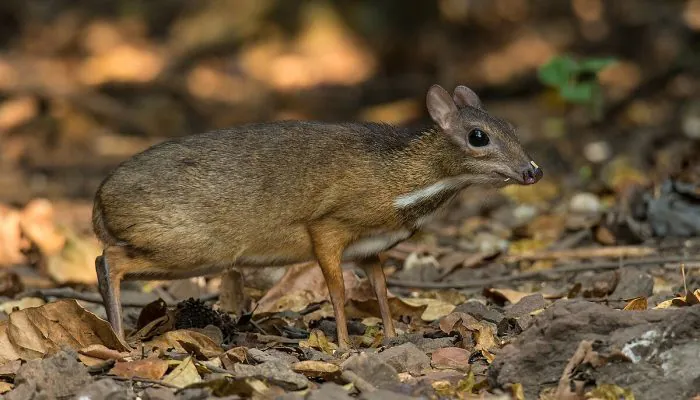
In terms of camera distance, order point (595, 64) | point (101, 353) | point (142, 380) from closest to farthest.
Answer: point (142, 380), point (101, 353), point (595, 64)

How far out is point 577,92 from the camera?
968 cm

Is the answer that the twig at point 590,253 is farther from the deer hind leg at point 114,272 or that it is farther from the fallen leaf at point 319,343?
the deer hind leg at point 114,272

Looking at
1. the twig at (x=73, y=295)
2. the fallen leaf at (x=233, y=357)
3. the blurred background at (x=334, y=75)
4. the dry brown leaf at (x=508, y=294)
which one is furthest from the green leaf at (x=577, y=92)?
the fallen leaf at (x=233, y=357)

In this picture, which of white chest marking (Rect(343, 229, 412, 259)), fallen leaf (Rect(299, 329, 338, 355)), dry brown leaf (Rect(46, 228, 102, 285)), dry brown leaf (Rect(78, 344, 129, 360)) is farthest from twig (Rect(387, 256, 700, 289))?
dry brown leaf (Rect(78, 344, 129, 360))

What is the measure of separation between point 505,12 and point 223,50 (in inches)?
142

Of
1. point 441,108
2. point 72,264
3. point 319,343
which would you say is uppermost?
point 441,108

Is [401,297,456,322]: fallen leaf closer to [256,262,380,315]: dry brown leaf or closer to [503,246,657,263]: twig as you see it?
[256,262,380,315]: dry brown leaf

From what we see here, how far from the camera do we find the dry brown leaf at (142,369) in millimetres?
4648

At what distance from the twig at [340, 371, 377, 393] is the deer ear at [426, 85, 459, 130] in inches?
75.3

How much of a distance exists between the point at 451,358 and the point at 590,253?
8.81ft

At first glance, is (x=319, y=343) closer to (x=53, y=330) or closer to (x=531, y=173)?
(x=53, y=330)

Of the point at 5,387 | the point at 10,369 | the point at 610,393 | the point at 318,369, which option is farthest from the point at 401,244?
the point at 610,393

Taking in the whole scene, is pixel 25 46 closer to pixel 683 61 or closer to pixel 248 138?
pixel 683 61

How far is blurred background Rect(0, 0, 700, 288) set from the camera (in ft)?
35.0
